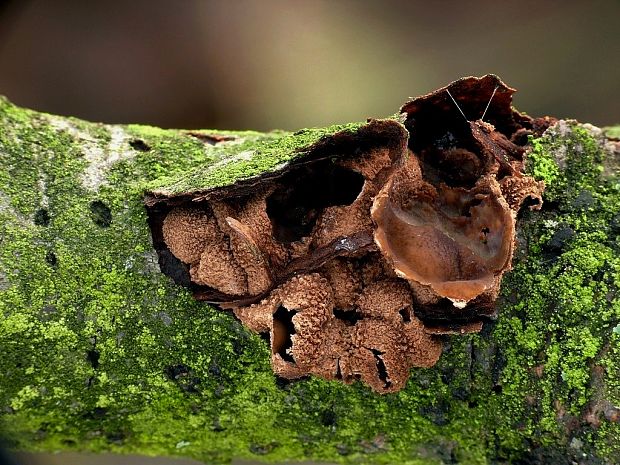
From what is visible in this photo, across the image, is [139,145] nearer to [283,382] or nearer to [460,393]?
[283,382]

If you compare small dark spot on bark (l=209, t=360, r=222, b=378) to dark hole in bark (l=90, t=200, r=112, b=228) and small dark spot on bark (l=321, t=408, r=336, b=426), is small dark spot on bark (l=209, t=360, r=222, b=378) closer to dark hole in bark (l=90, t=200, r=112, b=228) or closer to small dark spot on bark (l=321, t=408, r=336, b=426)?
small dark spot on bark (l=321, t=408, r=336, b=426)

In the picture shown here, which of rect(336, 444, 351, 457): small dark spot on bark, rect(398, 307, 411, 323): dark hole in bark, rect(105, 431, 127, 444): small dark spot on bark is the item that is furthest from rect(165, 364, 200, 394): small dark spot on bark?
rect(398, 307, 411, 323): dark hole in bark

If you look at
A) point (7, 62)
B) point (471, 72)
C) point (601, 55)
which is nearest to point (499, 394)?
point (471, 72)

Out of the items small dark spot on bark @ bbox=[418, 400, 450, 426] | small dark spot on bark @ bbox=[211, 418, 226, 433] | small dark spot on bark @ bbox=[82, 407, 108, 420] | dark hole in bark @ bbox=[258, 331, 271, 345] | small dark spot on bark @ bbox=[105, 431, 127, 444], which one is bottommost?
small dark spot on bark @ bbox=[105, 431, 127, 444]

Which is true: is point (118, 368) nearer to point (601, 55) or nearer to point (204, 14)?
point (204, 14)

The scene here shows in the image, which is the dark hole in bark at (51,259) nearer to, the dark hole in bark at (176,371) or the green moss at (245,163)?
the green moss at (245,163)

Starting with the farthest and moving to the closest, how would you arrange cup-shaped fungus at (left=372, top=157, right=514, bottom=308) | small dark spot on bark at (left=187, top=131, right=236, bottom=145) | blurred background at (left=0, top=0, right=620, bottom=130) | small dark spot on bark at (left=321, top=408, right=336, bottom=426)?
1. blurred background at (left=0, top=0, right=620, bottom=130)
2. small dark spot on bark at (left=187, top=131, right=236, bottom=145)
3. small dark spot on bark at (left=321, top=408, right=336, bottom=426)
4. cup-shaped fungus at (left=372, top=157, right=514, bottom=308)

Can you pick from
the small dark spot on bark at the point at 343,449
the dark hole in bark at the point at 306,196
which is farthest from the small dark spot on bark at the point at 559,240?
the small dark spot on bark at the point at 343,449
